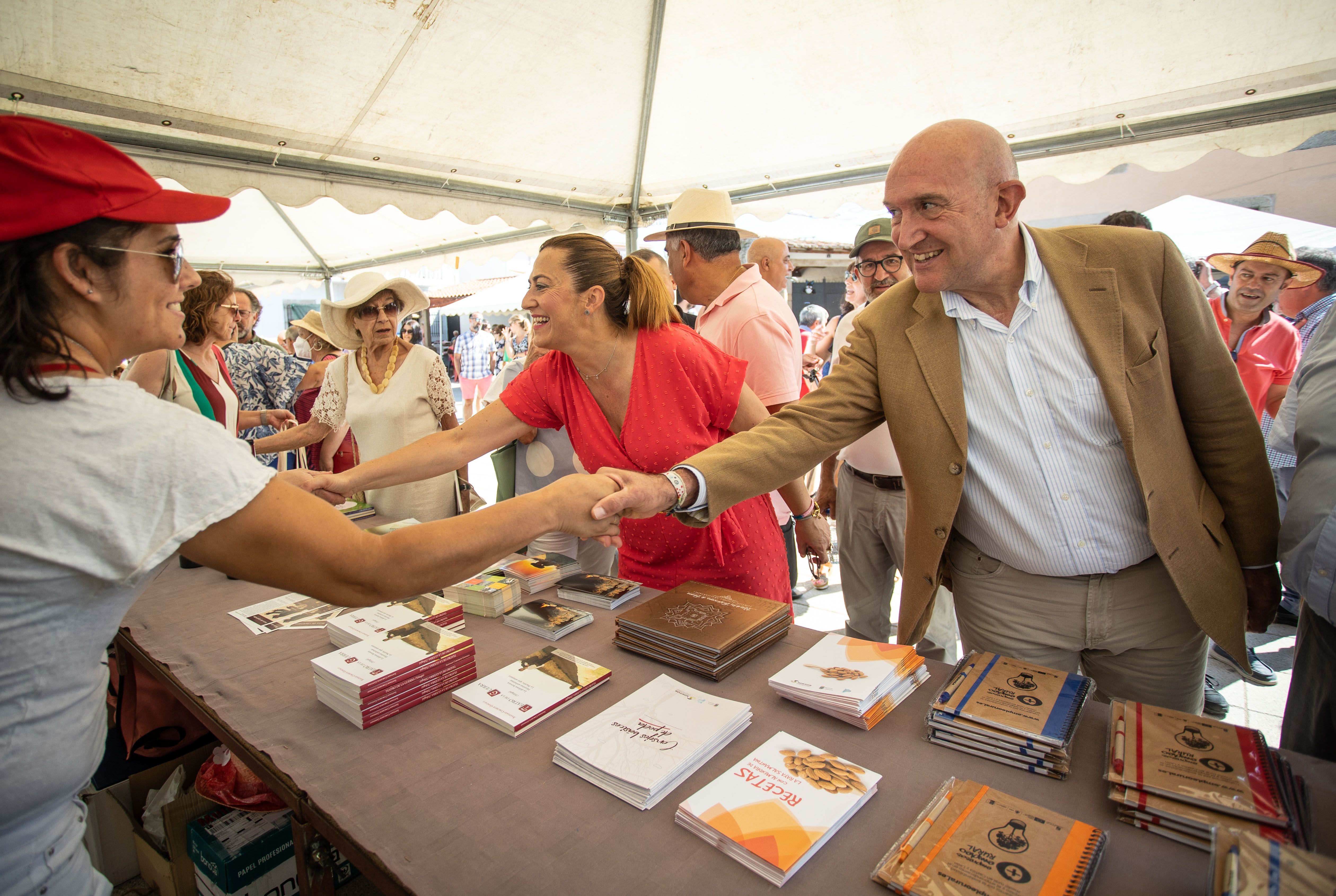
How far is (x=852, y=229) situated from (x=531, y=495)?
11.4 m

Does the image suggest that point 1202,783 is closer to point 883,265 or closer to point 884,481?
point 884,481

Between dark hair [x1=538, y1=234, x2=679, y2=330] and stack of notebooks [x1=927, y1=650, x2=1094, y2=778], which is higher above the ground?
dark hair [x1=538, y1=234, x2=679, y2=330]

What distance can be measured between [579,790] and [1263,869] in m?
1.00

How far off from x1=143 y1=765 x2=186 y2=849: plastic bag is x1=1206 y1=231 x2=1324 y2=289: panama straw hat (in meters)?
6.35

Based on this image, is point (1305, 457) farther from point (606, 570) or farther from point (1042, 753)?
point (606, 570)

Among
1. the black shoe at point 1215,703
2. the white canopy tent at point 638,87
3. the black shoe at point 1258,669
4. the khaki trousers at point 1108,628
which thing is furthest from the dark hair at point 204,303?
the black shoe at point 1258,669

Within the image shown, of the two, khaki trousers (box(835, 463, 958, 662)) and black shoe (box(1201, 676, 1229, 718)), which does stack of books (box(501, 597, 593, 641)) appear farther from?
black shoe (box(1201, 676, 1229, 718))

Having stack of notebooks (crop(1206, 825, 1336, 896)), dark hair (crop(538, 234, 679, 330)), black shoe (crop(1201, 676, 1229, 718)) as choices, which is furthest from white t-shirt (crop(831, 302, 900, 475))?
stack of notebooks (crop(1206, 825, 1336, 896))

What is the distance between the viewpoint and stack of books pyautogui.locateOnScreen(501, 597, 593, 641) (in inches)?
74.7

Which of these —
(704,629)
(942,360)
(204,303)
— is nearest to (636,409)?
(704,629)

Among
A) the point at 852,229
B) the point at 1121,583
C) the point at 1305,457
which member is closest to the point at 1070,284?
the point at 1305,457

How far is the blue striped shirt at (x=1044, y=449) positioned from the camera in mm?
1668

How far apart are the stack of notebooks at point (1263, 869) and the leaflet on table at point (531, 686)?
1.16 meters

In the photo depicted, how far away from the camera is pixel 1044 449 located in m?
1.69
